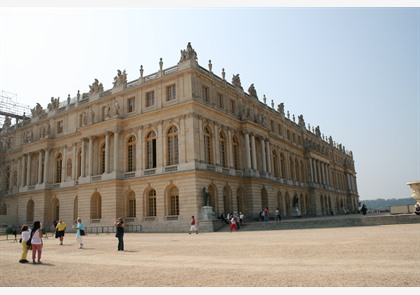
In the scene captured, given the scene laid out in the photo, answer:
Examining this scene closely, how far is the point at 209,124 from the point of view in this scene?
36.8 meters

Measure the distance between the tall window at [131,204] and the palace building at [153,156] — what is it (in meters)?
0.11

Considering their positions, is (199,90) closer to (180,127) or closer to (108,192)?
(180,127)

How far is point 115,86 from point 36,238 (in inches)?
1213

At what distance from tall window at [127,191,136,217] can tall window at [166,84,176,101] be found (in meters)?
11.0

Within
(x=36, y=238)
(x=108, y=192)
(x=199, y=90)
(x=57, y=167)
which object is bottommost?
(x=36, y=238)

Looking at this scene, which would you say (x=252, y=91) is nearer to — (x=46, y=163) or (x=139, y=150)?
(x=139, y=150)

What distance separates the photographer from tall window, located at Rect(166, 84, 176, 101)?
1446 inches

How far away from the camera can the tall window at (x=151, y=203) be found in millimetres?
36188

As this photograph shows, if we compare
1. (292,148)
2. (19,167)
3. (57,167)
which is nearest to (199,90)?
(57,167)

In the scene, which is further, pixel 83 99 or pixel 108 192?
pixel 83 99

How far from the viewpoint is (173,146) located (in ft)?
118

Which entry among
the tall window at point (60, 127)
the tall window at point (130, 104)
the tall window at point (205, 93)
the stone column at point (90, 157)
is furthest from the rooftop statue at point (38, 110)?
the tall window at point (205, 93)

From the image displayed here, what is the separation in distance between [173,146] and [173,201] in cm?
557

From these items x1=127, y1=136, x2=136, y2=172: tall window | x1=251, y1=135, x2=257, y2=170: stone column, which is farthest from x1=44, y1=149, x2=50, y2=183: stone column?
x1=251, y1=135, x2=257, y2=170: stone column
